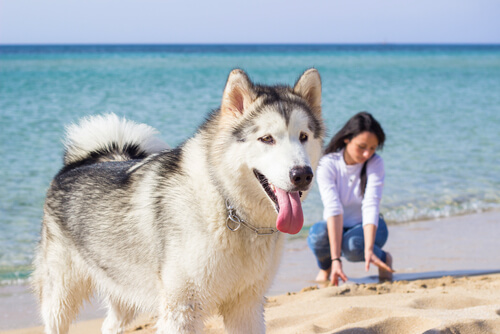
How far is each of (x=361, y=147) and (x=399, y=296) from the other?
3.83ft

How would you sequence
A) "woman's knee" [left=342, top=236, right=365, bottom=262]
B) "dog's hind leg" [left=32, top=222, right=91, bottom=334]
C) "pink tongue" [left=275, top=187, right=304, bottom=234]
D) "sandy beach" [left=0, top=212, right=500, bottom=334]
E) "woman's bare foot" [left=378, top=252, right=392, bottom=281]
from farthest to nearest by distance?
"woman's bare foot" [left=378, top=252, right=392, bottom=281]
"woman's knee" [left=342, top=236, right=365, bottom=262]
"sandy beach" [left=0, top=212, right=500, bottom=334]
"dog's hind leg" [left=32, top=222, right=91, bottom=334]
"pink tongue" [left=275, top=187, right=304, bottom=234]

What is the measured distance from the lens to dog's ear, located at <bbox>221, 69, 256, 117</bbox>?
2.42 m

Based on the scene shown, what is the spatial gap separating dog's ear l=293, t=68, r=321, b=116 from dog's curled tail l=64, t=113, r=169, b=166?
1.27 metres

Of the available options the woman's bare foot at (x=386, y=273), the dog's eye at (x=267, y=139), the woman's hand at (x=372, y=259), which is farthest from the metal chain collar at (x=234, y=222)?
the woman's bare foot at (x=386, y=273)

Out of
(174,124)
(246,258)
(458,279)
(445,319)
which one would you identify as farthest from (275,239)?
(174,124)

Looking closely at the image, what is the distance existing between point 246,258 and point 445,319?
1361mm

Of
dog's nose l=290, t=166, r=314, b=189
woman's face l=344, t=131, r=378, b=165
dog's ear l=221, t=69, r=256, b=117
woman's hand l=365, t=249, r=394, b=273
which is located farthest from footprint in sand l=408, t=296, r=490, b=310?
dog's ear l=221, t=69, r=256, b=117

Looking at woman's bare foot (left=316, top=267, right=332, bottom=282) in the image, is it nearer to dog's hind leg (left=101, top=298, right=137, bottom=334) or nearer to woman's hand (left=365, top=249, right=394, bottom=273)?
woman's hand (left=365, top=249, right=394, bottom=273)

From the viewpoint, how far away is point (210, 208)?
2438 mm

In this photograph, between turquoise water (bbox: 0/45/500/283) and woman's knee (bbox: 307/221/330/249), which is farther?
turquoise water (bbox: 0/45/500/283)

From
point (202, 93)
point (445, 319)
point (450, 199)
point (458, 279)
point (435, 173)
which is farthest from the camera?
point (202, 93)

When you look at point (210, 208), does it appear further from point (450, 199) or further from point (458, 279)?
point (450, 199)

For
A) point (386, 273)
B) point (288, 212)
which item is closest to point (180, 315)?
point (288, 212)

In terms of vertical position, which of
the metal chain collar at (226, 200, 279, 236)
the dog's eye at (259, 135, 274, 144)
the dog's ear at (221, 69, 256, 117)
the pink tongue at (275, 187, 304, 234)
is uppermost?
the dog's ear at (221, 69, 256, 117)
